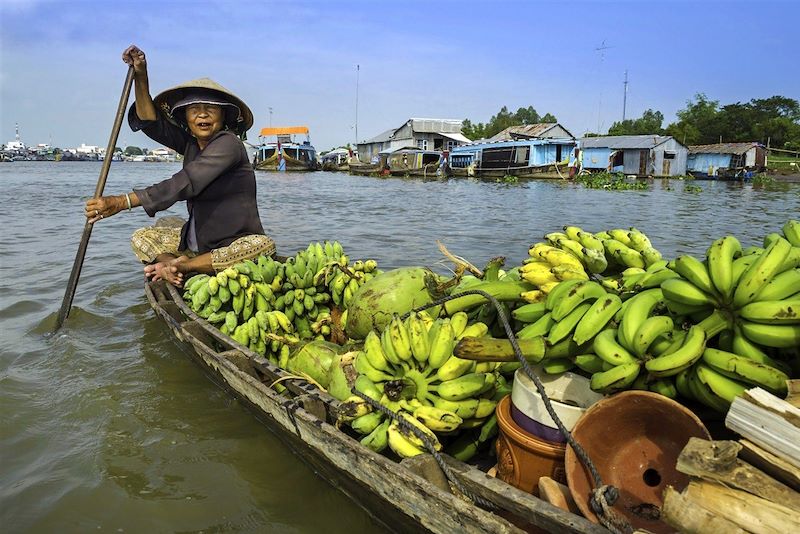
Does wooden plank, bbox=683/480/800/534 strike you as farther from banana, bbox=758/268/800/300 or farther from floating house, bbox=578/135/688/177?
floating house, bbox=578/135/688/177

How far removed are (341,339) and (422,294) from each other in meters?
0.95

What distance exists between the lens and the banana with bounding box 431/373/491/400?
211 cm

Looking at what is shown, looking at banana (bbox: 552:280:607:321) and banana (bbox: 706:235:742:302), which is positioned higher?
banana (bbox: 706:235:742:302)

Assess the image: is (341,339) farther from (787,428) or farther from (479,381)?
(787,428)

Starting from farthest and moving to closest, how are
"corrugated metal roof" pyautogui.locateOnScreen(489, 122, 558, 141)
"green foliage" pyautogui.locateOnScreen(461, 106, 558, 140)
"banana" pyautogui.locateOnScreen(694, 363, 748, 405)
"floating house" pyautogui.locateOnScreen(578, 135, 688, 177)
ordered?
"green foliage" pyautogui.locateOnScreen(461, 106, 558, 140)
"corrugated metal roof" pyautogui.locateOnScreen(489, 122, 558, 141)
"floating house" pyautogui.locateOnScreen(578, 135, 688, 177)
"banana" pyautogui.locateOnScreen(694, 363, 748, 405)

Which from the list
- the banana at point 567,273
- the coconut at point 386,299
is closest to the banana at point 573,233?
the banana at point 567,273

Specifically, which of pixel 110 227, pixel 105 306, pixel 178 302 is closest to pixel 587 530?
pixel 178 302

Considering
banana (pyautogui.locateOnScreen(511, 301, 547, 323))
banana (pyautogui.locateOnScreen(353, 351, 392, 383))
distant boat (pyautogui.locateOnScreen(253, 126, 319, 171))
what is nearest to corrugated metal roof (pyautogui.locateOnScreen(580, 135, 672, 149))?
distant boat (pyautogui.locateOnScreen(253, 126, 319, 171))

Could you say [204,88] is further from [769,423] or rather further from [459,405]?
[769,423]

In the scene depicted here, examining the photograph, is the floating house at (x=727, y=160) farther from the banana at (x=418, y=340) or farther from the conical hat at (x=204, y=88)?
the banana at (x=418, y=340)

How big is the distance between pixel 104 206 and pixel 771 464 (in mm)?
4480

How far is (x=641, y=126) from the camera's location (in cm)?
6034

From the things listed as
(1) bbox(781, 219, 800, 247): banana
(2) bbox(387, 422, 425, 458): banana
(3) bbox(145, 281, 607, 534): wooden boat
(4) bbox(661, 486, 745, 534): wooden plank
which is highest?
(1) bbox(781, 219, 800, 247): banana

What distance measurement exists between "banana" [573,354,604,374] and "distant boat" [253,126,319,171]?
146 ft
